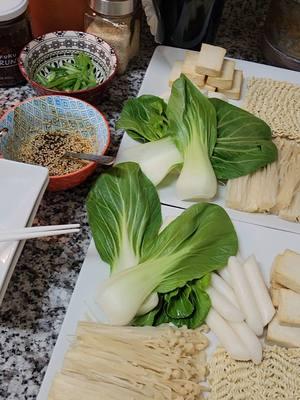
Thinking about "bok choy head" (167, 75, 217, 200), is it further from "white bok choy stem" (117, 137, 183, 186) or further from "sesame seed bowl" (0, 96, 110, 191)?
"sesame seed bowl" (0, 96, 110, 191)

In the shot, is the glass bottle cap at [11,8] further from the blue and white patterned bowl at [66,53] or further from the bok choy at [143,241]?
the bok choy at [143,241]

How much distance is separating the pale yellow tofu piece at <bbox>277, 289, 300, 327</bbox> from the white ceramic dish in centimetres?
38

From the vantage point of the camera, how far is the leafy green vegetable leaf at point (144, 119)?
3.42ft

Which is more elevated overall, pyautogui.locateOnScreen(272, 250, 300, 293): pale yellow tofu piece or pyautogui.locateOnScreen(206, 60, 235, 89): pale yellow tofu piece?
pyautogui.locateOnScreen(206, 60, 235, 89): pale yellow tofu piece

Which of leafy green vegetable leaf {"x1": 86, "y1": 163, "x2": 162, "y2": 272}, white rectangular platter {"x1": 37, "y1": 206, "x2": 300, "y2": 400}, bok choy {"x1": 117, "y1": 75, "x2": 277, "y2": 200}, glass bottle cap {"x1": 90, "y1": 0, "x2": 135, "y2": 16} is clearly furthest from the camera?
glass bottle cap {"x1": 90, "y1": 0, "x2": 135, "y2": 16}

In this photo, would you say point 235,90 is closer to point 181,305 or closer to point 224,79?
point 224,79

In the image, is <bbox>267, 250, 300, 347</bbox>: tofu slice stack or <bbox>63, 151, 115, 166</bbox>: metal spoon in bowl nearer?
<bbox>267, 250, 300, 347</bbox>: tofu slice stack

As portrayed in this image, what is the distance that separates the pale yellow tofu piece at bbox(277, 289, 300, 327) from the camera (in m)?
0.78

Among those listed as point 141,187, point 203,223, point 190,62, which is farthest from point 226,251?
point 190,62

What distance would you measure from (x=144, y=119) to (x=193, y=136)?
0.38 feet

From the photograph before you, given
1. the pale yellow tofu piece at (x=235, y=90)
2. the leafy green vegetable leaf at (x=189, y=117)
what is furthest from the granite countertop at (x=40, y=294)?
the pale yellow tofu piece at (x=235, y=90)

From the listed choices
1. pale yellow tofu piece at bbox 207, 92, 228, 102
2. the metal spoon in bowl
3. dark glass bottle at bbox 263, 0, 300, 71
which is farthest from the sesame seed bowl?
dark glass bottle at bbox 263, 0, 300, 71

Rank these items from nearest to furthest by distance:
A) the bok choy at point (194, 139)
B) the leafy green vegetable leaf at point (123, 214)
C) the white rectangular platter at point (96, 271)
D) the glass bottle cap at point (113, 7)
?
the white rectangular platter at point (96, 271) → the leafy green vegetable leaf at point (123, 214) → the bok choy at point (194, 139) → the glass bottle cap at point (113, 7)

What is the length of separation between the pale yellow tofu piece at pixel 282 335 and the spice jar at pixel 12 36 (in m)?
0.71
